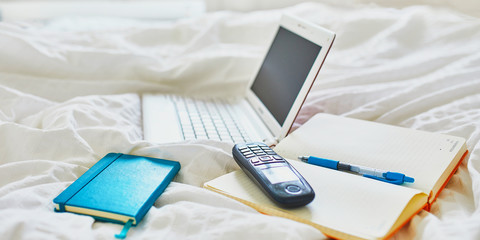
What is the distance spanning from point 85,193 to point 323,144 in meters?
0.39

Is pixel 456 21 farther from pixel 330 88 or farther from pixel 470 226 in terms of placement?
pixel 470 226

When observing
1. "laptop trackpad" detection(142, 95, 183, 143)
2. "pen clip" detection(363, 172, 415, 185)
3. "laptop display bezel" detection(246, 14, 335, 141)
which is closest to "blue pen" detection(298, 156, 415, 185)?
"pen clip" detection(363, 172, 415, 185)

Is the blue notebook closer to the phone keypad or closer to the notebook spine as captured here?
the notebook spine

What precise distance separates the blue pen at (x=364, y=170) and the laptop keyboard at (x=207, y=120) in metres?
0.19

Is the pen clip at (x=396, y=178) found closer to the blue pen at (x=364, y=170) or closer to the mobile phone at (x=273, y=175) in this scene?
the blue pen at (x=364, y=170)

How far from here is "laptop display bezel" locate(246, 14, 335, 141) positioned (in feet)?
2.81

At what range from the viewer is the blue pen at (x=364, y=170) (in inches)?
26.4

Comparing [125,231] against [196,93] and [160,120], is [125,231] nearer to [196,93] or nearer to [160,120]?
[160,120]

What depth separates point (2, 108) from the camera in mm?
908

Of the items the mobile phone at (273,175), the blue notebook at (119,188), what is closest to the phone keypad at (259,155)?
the mobile phone at (273,175)

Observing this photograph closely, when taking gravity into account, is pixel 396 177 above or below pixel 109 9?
above

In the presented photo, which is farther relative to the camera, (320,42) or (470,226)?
(320,42)

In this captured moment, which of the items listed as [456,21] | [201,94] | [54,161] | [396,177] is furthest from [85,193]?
[456,21]

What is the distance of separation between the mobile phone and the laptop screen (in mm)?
211
